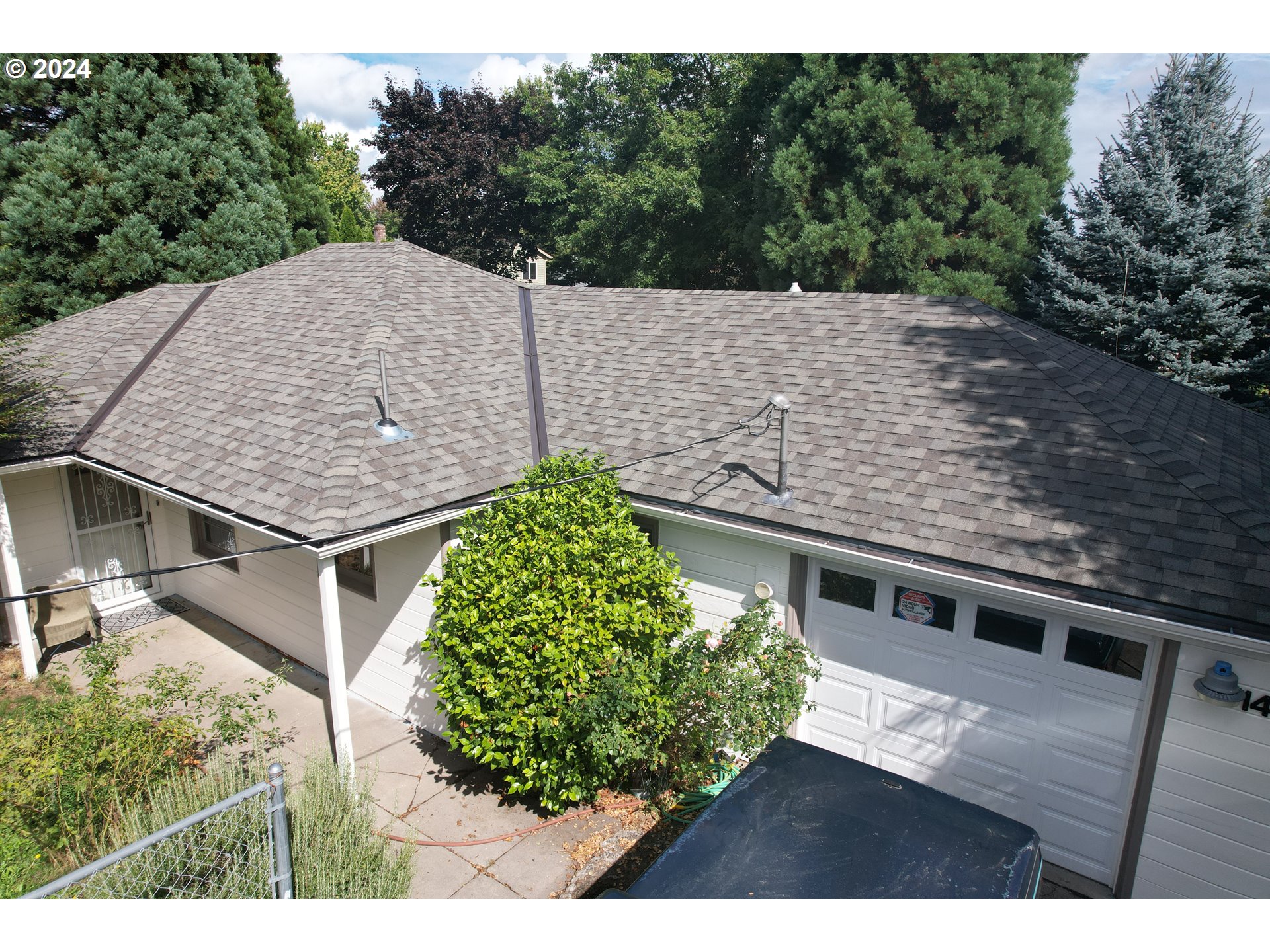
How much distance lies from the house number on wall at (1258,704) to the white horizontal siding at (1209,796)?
4 cm

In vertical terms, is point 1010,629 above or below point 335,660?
above

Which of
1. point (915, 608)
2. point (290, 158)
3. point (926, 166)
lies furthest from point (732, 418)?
point (290, 158)

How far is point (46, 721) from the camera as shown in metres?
5.67

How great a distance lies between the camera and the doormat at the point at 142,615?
1118 centimetres

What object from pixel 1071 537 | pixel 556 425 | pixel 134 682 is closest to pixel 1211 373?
pixel 1071 537

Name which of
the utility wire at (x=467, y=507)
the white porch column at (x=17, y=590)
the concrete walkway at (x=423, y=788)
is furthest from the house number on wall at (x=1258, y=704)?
the white porch column at (x=17, y=590)

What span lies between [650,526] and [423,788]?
3.59m

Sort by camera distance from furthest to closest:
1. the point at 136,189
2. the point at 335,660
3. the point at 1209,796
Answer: the point at 136,189, the point at 335,660, the point at 1209,796

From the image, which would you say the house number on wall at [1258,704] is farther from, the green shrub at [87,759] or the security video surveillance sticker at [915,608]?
the green shrub at [87,759]

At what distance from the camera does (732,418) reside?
8.71 meters

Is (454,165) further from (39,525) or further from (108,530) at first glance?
(39,525)

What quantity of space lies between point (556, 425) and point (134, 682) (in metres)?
5.22

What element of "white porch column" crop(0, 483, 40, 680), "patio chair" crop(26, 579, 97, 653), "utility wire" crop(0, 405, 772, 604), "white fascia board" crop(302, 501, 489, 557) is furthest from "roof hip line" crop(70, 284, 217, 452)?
"white fascia board" crop(302, 501, 489, 557)

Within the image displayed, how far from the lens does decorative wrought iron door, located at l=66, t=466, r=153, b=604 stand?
11.1m
